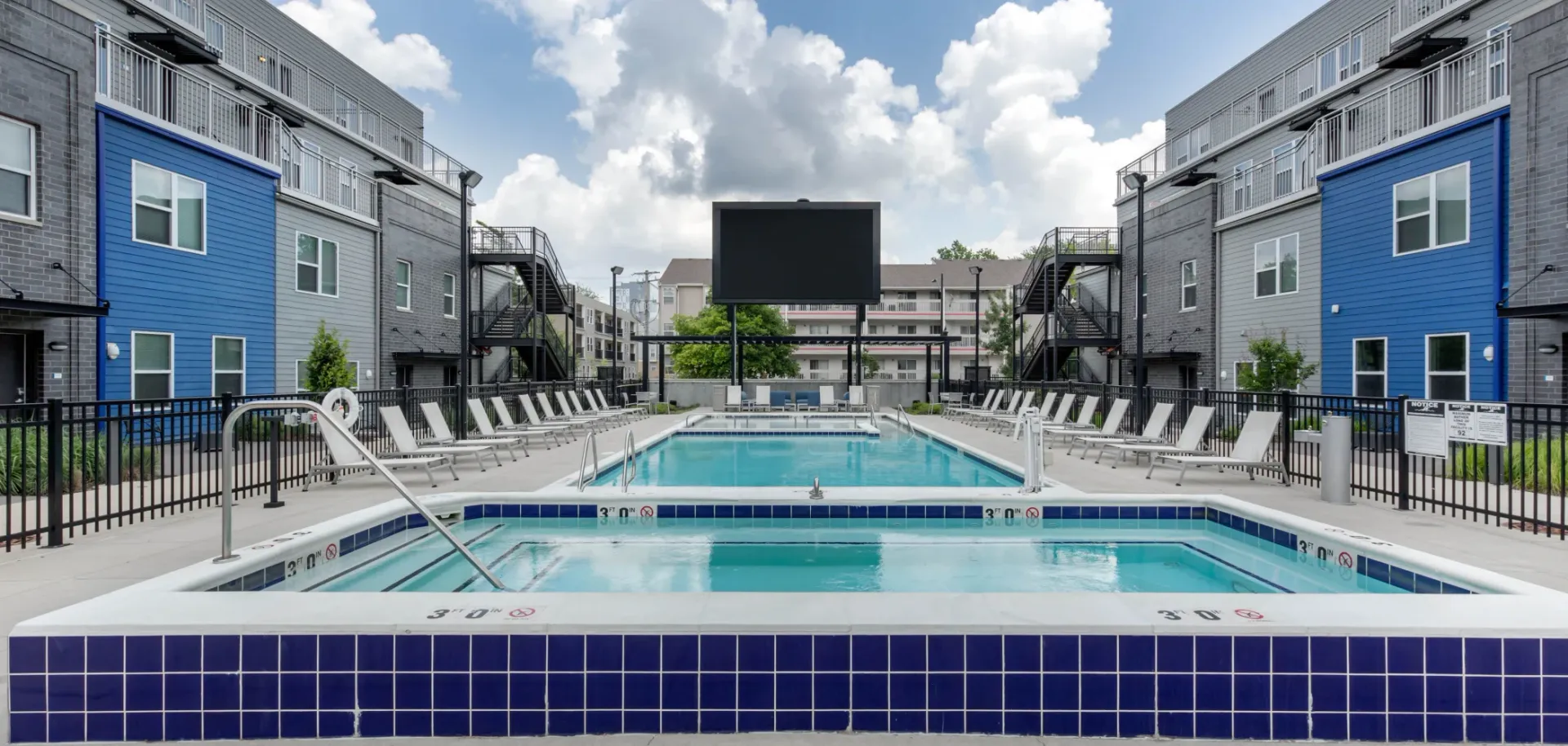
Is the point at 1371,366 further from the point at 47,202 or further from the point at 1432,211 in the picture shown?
the point at 47,202

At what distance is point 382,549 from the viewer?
6.10m

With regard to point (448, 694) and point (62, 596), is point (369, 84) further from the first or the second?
point (448, 694)

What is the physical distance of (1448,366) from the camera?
13.0 meters

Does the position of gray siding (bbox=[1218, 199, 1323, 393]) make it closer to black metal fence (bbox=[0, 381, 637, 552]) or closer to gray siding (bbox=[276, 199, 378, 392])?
black metal fence (bbox=[0, 381, 637, 552])

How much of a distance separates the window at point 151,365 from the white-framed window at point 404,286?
23.2 ft

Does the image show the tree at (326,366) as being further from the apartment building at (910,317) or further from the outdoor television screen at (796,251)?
the apartment building at (910,317)

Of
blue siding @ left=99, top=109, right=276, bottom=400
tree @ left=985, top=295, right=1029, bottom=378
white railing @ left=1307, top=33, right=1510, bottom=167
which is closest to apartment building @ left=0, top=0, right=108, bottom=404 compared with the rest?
blue siding @ left=99, top=109, right=276, bottom=400

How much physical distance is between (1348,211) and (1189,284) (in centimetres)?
608

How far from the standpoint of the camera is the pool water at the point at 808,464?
32.2ft

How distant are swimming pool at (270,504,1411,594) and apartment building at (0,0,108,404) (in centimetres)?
806

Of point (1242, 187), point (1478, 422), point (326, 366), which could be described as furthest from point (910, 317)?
point (1478, 422)

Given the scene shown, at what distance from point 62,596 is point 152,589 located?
1.06 meters

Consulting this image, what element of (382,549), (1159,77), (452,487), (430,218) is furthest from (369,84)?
(1159,77)

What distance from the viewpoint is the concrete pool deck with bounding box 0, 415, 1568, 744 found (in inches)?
165
